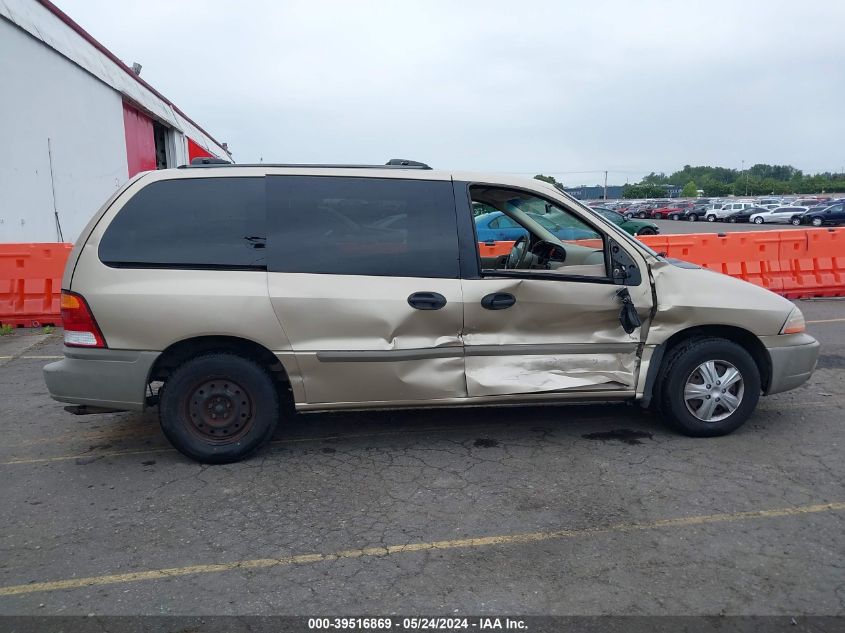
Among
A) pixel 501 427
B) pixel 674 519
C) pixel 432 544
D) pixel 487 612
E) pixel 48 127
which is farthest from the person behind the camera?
pixel 48 127

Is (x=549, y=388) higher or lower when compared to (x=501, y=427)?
higher

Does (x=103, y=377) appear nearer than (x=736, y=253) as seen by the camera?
Yes

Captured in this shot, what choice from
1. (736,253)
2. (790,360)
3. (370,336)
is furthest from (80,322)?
(736,253)

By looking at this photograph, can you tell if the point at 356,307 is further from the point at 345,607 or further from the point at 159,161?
the point at 159,161

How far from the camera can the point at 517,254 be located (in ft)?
18.9

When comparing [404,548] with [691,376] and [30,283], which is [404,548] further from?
[30,283]

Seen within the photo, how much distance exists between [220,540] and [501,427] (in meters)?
2.34

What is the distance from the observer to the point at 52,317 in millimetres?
9430

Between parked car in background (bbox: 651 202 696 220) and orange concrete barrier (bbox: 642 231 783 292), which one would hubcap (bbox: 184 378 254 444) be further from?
parked car in background (bbox: 651 202 696 220)

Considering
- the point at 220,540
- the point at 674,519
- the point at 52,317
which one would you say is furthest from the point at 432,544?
the point at 52,317

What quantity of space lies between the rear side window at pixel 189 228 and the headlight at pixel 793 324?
3600mm

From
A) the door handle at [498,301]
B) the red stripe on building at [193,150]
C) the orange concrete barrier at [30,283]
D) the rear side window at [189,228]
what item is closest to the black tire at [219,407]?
the rear side window at [189,228]

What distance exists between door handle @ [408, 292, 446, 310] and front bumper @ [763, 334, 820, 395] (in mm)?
2325

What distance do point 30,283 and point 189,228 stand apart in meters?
6.33
